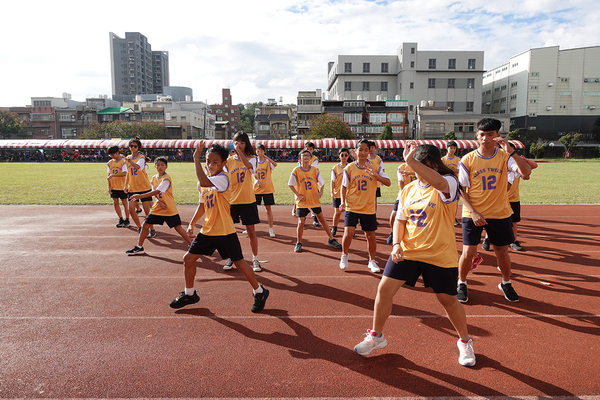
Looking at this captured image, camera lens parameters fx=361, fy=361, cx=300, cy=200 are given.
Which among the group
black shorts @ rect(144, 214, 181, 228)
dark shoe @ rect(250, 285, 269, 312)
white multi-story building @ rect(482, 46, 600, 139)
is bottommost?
dark shoe @ rect(250, 285, 269, 312)

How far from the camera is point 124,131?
216 ft

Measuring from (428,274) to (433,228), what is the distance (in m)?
0.42

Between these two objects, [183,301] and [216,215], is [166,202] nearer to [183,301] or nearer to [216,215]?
[183,301]

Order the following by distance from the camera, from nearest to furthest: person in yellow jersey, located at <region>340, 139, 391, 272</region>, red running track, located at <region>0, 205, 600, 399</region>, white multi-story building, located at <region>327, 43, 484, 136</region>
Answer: red running track, located at <region>0, 205, 600, 399</region>, person in yellow jersey, located at <region>340, 139, 391, 272</region>, white multi-story building, located at <region>327, 43, 484, 136</region>

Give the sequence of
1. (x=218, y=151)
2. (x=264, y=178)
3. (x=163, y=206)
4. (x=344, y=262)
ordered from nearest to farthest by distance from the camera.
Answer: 1. (x=218, y=151)
2. (x=344, y=262)
3. (x=163, y=206)
4. (x=264, y=178)

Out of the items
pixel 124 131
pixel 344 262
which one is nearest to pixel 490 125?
pixel 344 262

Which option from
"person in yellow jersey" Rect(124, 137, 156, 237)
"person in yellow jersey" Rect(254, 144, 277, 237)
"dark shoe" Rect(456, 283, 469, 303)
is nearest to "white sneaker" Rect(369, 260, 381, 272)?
"dark shoe" Rect(456, 283, 469, 303)

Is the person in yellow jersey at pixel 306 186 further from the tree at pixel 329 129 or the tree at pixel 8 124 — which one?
the tree at pixel 8 124

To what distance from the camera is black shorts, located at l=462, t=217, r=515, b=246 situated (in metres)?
4.58

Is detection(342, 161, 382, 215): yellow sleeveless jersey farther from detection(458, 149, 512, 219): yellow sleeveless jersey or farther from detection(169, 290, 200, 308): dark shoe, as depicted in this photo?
detection(169, 290, 200, 308): dark shoe

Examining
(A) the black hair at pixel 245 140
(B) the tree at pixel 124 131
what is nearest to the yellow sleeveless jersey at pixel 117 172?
(A) the black hair at pixel 245 140

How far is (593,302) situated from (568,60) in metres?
83.3

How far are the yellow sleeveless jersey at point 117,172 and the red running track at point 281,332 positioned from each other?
2716 millimetres

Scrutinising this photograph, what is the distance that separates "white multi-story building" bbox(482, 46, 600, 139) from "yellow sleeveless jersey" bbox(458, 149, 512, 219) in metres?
75.9
